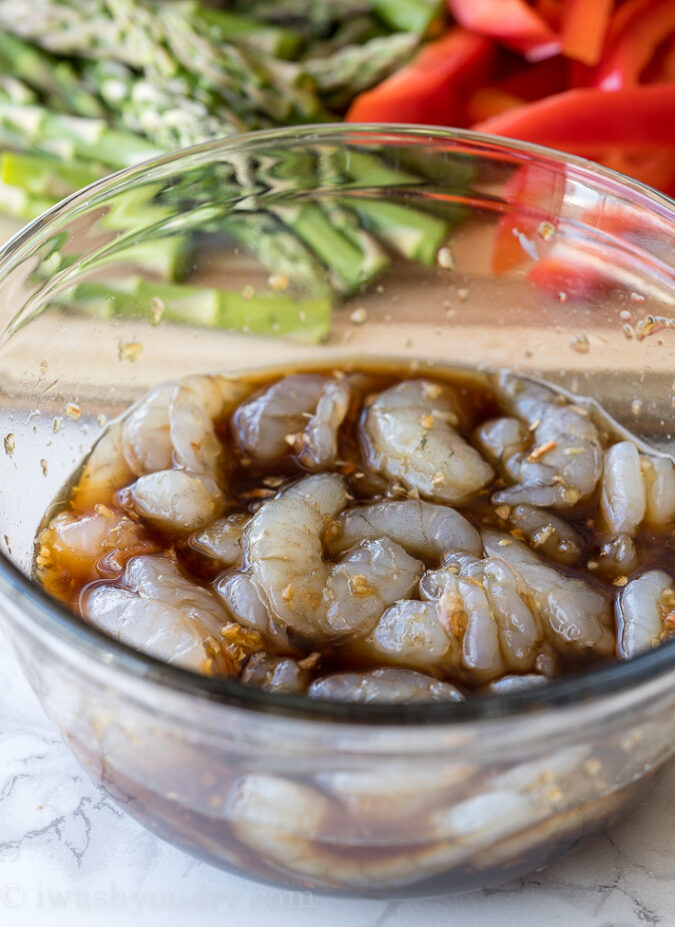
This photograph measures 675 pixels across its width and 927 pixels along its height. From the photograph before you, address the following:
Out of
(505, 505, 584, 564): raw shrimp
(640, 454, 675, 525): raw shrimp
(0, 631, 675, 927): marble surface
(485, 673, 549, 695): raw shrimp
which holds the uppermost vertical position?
(485, 673, 549, 695): raw shrimp

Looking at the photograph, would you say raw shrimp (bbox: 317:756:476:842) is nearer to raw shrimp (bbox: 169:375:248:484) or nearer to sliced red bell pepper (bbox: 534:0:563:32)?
raw shrimp (bbox: 169:375:248:484)

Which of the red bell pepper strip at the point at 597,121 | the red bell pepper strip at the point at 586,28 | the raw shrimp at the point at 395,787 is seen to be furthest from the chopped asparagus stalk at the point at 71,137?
the raw shrimp at the point at 395,787

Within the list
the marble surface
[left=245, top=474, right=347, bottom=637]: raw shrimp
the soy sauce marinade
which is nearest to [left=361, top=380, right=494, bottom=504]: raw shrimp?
the soy sauce marinade

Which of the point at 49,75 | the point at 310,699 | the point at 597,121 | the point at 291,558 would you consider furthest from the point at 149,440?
the point at 49,75

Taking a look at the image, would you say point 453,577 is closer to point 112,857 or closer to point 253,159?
point 112,857

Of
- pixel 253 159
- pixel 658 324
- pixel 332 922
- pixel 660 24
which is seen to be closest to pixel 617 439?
pixel 658 324

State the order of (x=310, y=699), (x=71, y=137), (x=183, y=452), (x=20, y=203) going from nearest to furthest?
(x=310, y=699) < (x=183, y=452) < (x=20, y=203) < (x=71, y=137)

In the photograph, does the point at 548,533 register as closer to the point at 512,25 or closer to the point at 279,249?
the point at 279,249
